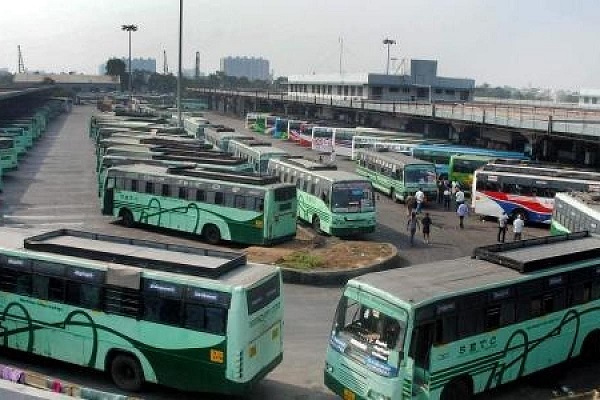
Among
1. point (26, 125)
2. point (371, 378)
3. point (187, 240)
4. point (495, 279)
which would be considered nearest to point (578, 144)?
point (187, 240)

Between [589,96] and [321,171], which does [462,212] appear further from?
[589,96]

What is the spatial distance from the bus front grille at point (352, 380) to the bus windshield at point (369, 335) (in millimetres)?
258

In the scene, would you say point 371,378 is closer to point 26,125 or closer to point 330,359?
point 330,359

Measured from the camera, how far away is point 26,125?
191 ft

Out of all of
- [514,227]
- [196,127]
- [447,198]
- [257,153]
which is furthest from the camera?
[196,127]

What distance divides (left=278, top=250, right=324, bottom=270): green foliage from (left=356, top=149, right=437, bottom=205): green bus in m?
A: 14.3

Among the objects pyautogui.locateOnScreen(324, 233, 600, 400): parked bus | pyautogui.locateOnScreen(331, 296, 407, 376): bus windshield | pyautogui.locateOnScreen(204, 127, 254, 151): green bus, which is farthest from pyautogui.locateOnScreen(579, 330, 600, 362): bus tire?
pyautogui.locateOnScreen(204, 127, 254, 151): green bus

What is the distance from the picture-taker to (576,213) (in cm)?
2253

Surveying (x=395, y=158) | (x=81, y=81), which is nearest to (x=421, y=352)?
(x=395, y=158)

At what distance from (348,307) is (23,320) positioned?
6567 mm

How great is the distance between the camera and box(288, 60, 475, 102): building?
91.1 metres

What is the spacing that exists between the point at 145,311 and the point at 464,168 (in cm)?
3048

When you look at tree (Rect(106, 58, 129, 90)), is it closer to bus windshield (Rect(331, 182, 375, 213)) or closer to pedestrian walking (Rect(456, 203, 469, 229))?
pedestrian walking (Rect(456, 203, 469, 229))

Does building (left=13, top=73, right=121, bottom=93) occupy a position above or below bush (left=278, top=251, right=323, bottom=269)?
above
